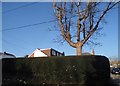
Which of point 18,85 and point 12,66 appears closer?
point 18,85

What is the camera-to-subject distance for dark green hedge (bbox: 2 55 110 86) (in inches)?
708

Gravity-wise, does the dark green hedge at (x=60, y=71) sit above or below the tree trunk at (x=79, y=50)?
below

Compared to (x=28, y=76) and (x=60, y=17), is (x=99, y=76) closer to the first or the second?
(x=28, y=76)

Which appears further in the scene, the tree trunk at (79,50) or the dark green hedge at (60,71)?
the tree trunk at (79,50)

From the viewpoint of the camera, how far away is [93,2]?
23469 mm

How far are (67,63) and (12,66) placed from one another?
166 inches

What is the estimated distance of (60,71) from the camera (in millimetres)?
18469

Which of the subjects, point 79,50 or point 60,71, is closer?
point 60,71

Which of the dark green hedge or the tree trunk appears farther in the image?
the tree trunk

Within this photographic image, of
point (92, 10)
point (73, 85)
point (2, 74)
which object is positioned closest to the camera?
point (73, 85)

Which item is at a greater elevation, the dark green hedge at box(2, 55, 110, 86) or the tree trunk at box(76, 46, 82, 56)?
the tree trunk at box(76, 46, 82, 56)

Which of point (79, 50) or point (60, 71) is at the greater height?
point (79, 50)

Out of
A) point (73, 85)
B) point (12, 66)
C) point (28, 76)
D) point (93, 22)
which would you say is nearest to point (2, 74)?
point (12, 66)

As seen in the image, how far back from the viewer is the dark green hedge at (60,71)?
18.0 meters
